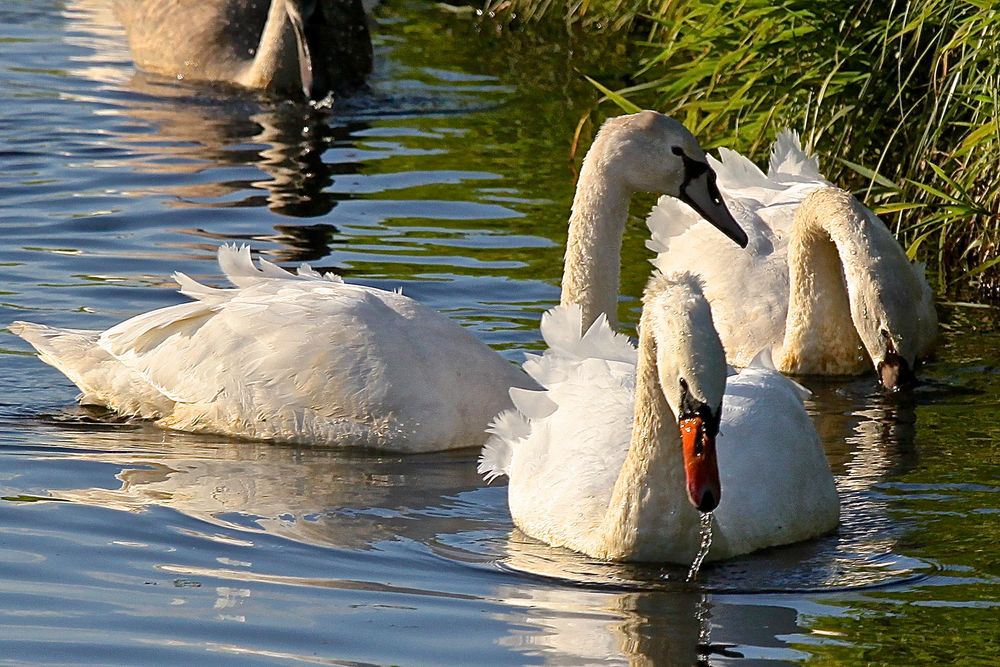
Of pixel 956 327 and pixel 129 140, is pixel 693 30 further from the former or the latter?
pixel 129 140

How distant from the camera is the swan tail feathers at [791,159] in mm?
8727

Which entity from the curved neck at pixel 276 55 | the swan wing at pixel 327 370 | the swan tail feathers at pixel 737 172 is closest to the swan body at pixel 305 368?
the swan wing at pixel 327 370

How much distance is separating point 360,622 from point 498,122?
7965 millimetres

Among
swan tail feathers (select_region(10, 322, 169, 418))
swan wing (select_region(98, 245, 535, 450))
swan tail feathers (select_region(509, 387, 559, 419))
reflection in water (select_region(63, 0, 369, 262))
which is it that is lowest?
reflection in water (select_region(63, 0, 369, 262))

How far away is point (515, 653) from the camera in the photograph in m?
4.67

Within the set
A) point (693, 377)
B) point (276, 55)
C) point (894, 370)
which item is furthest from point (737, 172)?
point (276, 55)

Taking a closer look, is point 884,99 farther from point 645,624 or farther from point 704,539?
point 645,624

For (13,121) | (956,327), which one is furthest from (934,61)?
(13,121)

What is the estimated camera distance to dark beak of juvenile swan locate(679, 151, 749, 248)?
7352mm

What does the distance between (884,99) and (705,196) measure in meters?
2.03

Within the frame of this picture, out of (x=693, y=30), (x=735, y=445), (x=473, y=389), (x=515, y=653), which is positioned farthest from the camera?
(x=693, y=30)

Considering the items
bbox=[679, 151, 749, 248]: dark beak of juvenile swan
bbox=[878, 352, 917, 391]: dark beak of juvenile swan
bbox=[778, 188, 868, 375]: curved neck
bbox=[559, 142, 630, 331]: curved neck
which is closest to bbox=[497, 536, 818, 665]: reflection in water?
bbox=[559, 142, 630, 331]: curved neck

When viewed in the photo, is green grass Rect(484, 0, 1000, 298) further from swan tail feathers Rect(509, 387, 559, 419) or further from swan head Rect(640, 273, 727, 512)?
swan head Rect(640, 273, 727, 512)

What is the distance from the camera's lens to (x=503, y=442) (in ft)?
20.5
